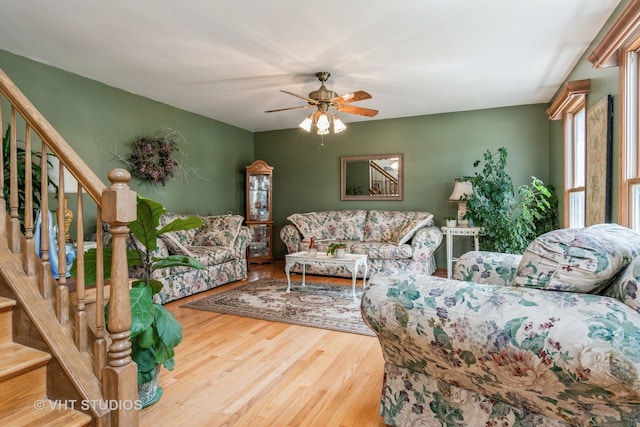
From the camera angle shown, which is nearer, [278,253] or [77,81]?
[77,81]

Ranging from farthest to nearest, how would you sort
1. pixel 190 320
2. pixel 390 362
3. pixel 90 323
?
pixel 190 320 → pixel 390 362 → pixel 90 323

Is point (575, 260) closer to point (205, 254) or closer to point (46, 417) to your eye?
A: point (46, 417)

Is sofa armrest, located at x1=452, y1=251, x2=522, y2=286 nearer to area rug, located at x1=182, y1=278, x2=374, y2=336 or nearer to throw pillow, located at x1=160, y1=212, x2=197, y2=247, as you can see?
area rug, located at x1=182, y1=278, x2=374, y2=336

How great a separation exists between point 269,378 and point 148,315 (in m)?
0.89

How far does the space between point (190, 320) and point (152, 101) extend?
302 centimetres

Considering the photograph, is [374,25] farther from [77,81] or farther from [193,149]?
[193,149]

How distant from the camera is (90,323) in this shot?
59.4 inches

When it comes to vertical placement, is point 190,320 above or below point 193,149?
below

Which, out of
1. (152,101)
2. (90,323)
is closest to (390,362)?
(90,323)

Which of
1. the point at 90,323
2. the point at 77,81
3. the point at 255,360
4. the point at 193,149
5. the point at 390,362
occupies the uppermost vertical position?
the point at 77,81

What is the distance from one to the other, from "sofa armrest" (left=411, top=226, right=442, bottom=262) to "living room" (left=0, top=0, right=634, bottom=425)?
0.81 metres

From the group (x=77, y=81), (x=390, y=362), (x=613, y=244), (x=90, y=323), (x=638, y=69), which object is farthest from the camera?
(x=77, y=81)

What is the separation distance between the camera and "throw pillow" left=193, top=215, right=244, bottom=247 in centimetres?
471

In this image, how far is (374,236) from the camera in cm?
551
